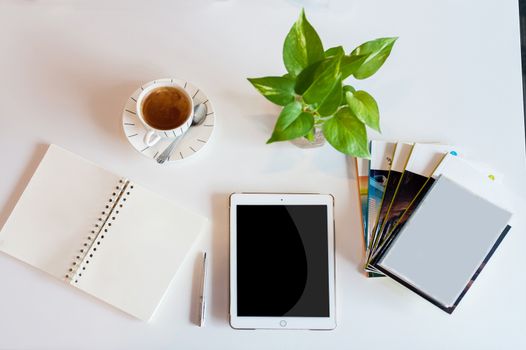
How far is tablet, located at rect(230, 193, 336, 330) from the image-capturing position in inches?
31.5

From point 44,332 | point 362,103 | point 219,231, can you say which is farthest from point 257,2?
point 44,332

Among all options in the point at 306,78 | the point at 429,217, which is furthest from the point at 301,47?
the point at 429,217

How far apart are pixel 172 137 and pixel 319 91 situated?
30cm

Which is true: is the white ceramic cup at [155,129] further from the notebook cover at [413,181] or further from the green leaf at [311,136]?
the notebook cover at [413,181]

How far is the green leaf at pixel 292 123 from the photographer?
672mm

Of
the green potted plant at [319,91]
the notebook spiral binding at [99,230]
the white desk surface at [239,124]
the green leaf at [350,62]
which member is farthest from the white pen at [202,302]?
the green leaf at [350,62]

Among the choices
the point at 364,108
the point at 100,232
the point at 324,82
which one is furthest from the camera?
the point at 100,232

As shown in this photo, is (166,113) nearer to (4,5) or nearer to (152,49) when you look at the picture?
(152,49)

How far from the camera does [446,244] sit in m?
0.78

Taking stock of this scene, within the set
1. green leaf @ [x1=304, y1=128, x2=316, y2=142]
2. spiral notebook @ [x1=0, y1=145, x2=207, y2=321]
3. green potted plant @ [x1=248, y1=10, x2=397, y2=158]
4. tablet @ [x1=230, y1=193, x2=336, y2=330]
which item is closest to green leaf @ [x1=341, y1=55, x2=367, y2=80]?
green potted plant @ [x1=248, y1=10, x2=397, y2=158]

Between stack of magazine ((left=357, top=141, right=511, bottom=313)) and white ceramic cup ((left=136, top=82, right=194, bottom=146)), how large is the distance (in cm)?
32

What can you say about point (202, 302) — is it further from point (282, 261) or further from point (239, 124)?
point (239, 124)

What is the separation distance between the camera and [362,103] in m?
0.71

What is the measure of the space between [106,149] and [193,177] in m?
0.17
